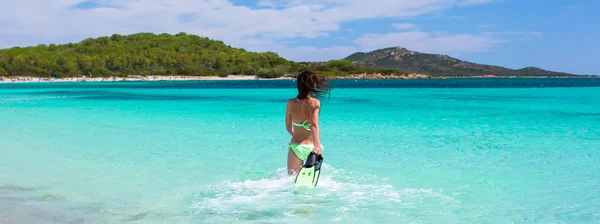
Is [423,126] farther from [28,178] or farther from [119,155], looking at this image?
[28,178]

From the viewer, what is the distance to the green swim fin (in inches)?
264

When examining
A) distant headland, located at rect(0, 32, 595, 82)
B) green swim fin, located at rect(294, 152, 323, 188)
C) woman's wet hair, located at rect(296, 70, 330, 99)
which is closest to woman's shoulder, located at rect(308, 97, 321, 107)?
woman's wet hair, located at rect(296, 70, 330, 99)

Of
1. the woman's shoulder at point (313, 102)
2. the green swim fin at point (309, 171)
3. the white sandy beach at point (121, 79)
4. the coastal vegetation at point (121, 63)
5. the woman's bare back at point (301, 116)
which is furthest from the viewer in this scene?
the coastal vegetation at point (121, 63)

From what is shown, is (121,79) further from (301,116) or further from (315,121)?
(315,121)

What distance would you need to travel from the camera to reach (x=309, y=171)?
6.90 m

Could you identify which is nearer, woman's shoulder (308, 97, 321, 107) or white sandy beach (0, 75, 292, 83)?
woman's shoulder (308, 97, 321, 107)

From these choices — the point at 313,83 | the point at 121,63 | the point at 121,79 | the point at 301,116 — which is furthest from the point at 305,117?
the point at 121,63

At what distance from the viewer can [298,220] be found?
6238mm

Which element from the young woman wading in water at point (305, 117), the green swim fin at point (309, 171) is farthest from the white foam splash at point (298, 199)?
the young woman wading in water at point (305, 117)

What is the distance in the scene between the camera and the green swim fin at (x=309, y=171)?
6.71 meters

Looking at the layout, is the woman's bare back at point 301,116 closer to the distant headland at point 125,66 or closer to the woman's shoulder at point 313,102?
the woman's shoulder at point 313,102

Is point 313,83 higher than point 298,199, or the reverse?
point 313,83

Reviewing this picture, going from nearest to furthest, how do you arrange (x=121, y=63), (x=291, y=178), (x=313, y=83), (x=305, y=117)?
(x=313, y=83) → (x=305, y=117) → (x=291, y=178) → (x=121, y=63)

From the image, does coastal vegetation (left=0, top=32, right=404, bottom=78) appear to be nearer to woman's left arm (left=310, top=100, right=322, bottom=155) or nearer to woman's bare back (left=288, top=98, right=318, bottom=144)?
woman's bare back (left=288, top=98, right=318, bottom=144)
